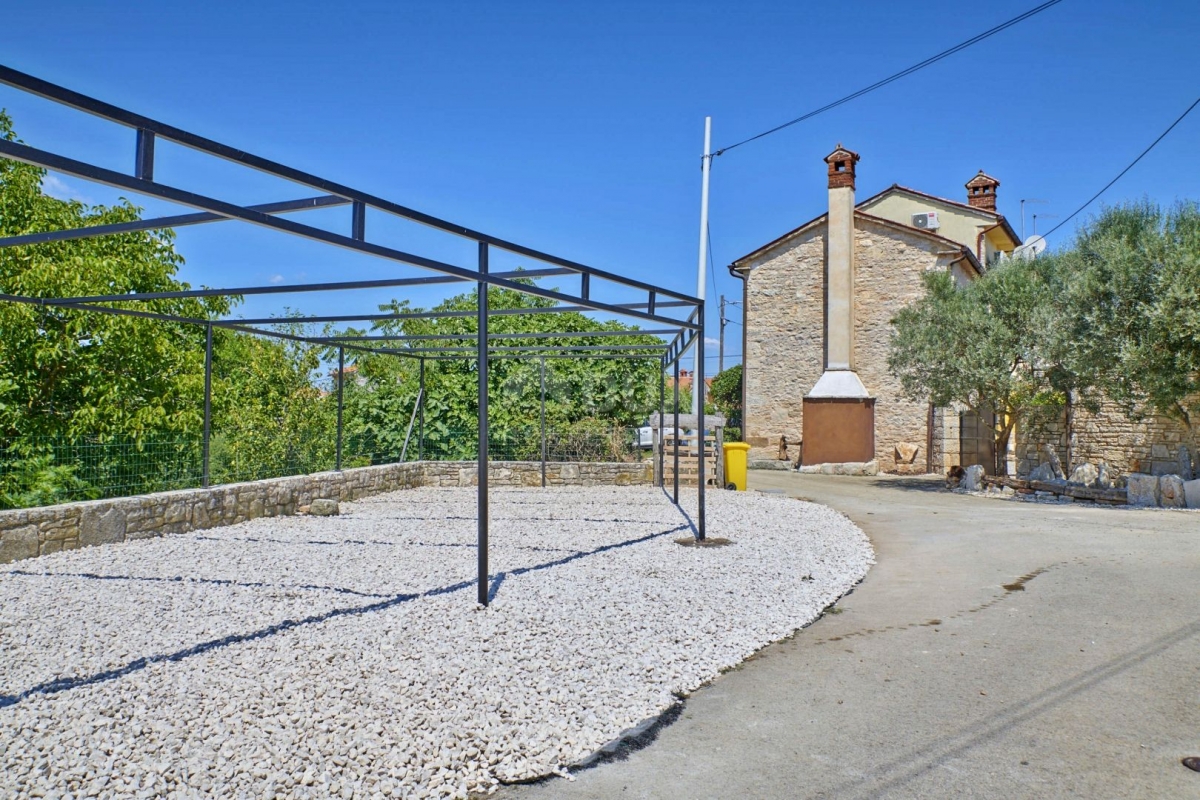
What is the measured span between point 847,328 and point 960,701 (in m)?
19.8

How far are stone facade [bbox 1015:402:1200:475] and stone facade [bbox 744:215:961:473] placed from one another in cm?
408

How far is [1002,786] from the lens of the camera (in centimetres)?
312

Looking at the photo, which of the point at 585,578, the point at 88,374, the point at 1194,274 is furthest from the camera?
the point at 1194,274

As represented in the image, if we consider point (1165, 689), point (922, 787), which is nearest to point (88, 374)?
point (922, 787)

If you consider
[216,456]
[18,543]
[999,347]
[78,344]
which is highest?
[999,347]

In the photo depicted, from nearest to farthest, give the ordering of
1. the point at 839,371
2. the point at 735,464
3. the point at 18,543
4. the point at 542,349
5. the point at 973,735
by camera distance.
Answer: the point at 973,735, the point at 18,543, the point at 542,349, the point at 735,464, the point at 839,371

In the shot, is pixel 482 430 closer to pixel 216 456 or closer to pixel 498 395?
pixel 216 456

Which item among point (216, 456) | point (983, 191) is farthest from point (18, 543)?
point (983, 191)

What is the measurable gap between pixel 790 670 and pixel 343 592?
330cm

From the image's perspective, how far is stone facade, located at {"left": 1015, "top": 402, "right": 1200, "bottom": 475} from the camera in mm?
16047

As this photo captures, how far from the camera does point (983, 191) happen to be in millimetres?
26594

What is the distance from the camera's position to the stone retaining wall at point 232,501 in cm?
731

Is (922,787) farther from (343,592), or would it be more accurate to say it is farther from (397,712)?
(343,592)

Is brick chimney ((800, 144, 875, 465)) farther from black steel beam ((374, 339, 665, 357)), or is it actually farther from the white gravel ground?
the white gravel ground
